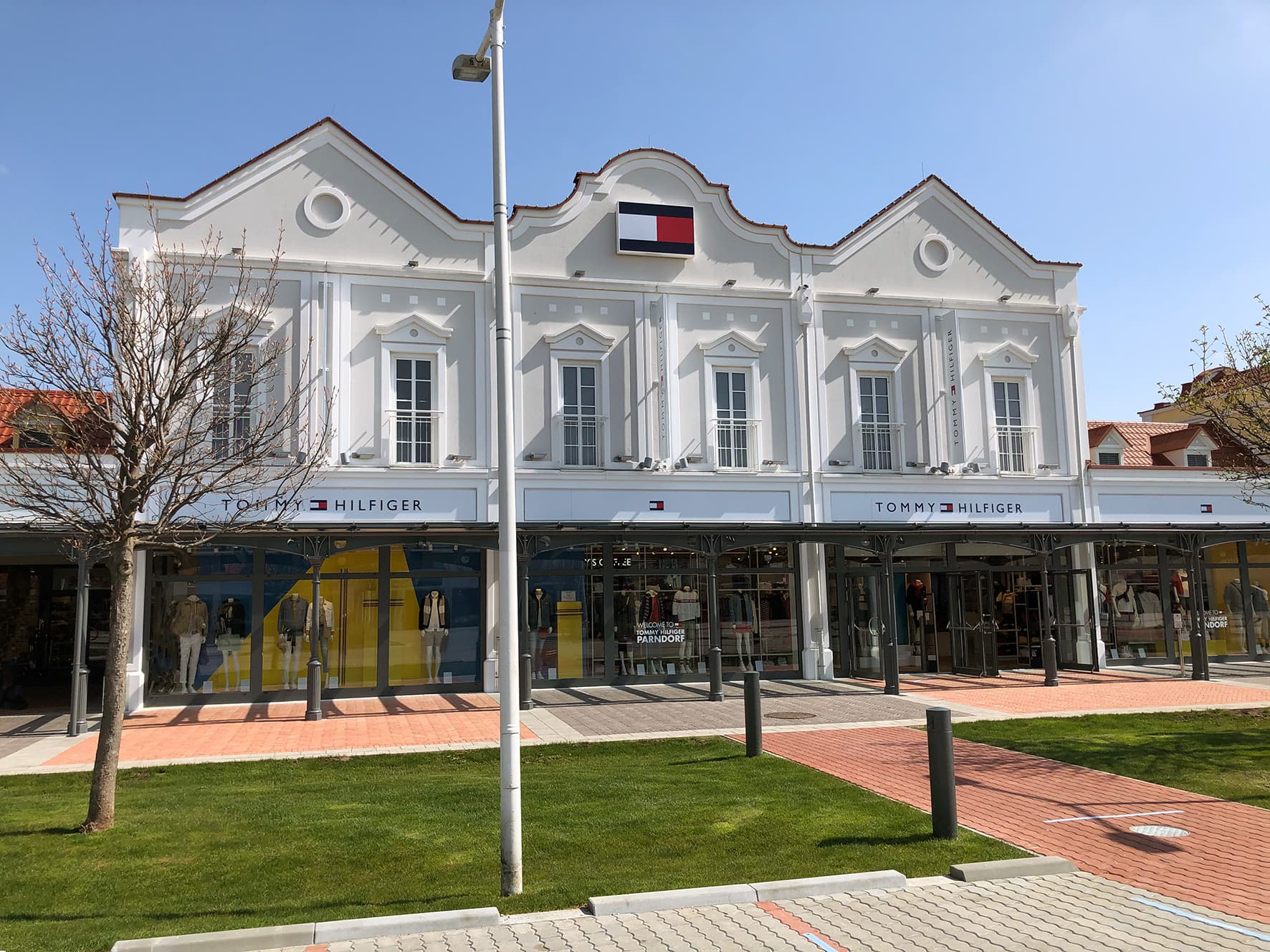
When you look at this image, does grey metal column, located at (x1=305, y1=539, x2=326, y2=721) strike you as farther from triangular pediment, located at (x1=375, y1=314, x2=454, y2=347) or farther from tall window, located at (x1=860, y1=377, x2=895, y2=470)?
tall window, located at (x1=860, y1=377, x2=895, y2=470)

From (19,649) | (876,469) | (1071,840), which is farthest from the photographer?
(876,469)

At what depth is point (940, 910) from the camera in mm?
6625

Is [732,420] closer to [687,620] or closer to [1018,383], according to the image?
[687,620]

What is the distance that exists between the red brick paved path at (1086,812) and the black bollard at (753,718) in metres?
0.37

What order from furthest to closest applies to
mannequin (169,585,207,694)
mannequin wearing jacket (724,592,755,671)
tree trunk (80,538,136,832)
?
mannequin wearing jacket (724,592,755,671), mannequin (169,585,207,694), tree trunk (80,538,136,832)

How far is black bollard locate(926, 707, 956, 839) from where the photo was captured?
8.33 meters

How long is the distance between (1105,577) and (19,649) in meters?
22.8

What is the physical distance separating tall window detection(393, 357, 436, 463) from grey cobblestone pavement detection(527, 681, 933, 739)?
5.23 meters

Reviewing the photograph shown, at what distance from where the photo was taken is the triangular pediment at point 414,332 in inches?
752

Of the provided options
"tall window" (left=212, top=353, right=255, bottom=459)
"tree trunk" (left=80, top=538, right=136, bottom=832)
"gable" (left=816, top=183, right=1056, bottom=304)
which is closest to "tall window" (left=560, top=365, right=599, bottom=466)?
"gable" (left=816, top=183, right=1056, bottom=304)

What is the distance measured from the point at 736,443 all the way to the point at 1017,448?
703cm

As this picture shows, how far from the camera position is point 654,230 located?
2081 cm

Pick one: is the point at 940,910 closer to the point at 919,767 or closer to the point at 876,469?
the point at 919,767

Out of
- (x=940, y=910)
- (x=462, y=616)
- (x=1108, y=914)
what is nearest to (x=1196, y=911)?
(x=1108, y=914)
